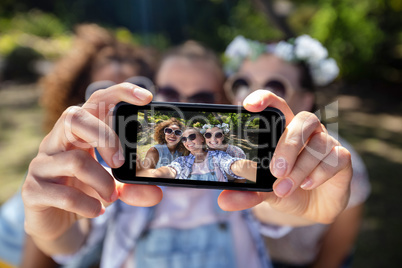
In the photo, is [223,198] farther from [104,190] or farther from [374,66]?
[374,66]

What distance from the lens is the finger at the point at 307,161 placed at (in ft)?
3.43

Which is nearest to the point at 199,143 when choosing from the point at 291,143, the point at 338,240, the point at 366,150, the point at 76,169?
the point at 291,143

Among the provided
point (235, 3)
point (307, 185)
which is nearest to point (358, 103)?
point (235, 3)

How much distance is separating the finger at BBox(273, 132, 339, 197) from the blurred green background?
2325 millimetres

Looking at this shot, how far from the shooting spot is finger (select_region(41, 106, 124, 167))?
1034mm

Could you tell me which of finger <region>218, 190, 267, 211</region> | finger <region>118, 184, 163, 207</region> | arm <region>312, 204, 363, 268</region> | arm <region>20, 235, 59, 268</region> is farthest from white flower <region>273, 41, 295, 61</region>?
arm <region>20, 235, 59, 268</region>

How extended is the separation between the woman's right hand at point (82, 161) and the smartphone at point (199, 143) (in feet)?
0.12

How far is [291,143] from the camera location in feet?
3.32

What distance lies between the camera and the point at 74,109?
106cm

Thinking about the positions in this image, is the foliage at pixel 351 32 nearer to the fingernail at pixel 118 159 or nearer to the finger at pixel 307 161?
the finger at pixel 307 161

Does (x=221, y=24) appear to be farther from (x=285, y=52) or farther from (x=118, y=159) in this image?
(x=118, y=159)

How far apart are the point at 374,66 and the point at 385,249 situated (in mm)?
6319

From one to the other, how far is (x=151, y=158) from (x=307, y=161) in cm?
49

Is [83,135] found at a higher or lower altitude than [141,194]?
higher
